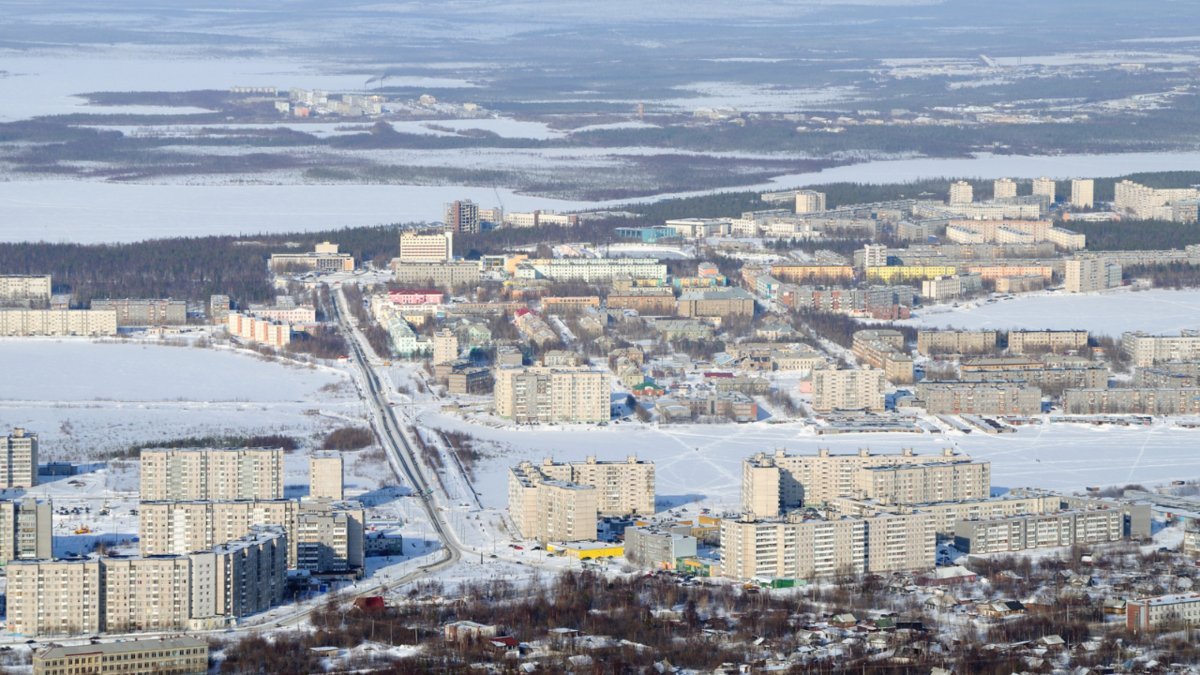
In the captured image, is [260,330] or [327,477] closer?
[327,477]

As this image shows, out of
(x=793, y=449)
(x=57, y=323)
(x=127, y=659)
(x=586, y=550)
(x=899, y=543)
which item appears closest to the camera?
(x=127, y=659)

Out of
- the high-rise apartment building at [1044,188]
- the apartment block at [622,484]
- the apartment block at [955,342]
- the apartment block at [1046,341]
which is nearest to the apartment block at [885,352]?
the apartment block at [955,342]

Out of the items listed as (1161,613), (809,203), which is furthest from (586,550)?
(809,203)

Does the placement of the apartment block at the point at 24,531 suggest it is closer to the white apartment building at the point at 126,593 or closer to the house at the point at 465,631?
the white apartment building at the point at 126,593

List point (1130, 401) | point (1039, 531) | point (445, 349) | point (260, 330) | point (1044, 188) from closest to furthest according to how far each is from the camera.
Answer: point (1039, 531)
point (1130, 401)
point (445, 349)
point (260, 330)
point (1044, 188)

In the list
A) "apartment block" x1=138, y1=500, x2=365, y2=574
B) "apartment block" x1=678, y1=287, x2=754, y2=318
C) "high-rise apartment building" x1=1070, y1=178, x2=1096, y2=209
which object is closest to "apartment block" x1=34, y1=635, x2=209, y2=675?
"apartment block" x1=138, y1=500, x2=365, y2=574

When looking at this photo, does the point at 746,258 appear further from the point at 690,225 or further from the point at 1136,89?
the point at 1136,89

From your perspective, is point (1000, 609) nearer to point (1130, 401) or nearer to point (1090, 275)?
point (1130, 401)

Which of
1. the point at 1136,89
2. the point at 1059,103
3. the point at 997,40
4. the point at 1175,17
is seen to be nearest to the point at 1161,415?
the point at 1059,103
